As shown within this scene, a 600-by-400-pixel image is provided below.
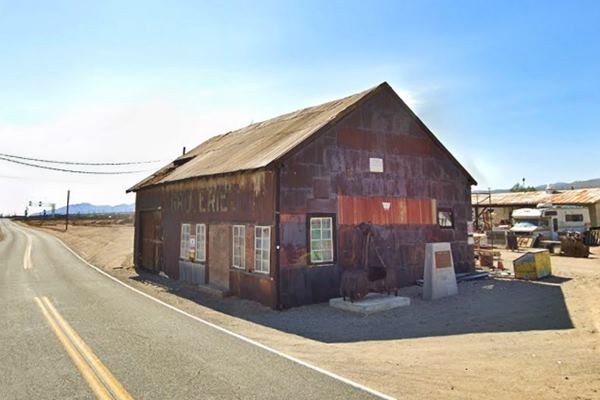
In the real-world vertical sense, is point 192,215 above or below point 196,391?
above

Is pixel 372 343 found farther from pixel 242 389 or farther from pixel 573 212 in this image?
pixel 573 212

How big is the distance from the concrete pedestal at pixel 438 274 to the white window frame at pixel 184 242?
10226mm

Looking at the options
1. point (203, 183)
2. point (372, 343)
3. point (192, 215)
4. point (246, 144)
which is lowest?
point (372, 343)

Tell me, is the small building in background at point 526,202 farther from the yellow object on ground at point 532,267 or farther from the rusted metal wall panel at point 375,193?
the rusted metal wall panel at point 375,193

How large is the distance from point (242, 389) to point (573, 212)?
3696 cm

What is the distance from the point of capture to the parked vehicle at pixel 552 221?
33094 mm

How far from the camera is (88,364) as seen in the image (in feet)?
23.0

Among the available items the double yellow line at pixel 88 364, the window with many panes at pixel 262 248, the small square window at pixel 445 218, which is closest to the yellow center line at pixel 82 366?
the double yellow line at pixel 88 364

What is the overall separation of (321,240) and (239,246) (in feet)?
10.1

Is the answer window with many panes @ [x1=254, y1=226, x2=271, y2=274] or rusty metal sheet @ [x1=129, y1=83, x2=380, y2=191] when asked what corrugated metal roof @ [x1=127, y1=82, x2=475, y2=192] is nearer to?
rusty metal sheet @ [x1=129, y1=83, x2=380, y2=191]

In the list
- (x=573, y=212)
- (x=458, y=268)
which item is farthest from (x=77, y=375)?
(x=573, y=212)

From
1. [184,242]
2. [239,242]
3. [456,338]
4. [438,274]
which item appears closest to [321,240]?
[239,242]

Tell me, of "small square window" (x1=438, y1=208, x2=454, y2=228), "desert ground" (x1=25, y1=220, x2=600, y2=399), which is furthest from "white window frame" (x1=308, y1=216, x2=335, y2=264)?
"small square window" (x1=438, y1=208, x2=454, y2=228)

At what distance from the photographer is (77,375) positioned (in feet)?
21.2
